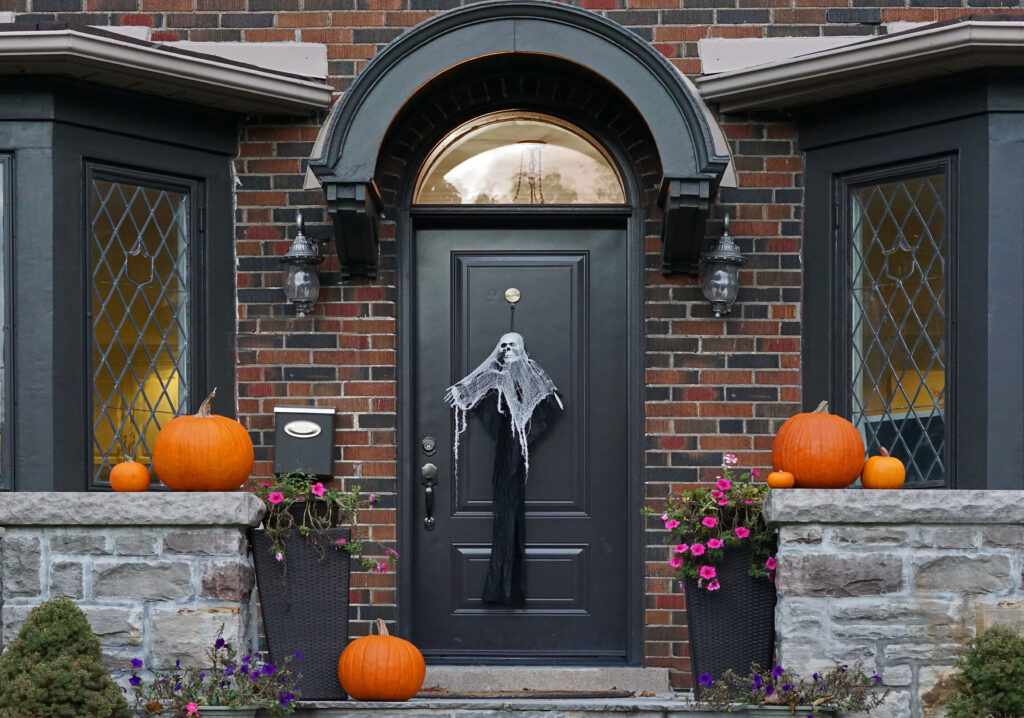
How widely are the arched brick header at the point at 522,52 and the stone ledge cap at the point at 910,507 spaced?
159 centimetres

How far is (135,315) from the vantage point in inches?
257

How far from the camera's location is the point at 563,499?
22.3 ft

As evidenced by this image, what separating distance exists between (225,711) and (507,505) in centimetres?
199

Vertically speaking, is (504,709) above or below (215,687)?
below

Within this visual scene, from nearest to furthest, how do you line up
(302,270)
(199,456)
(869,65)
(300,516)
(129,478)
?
(199,456) < (129,478) < (300,516) < (869,65) < (302,270)

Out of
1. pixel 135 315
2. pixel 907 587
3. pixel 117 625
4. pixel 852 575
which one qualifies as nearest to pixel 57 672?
pixel 117 625

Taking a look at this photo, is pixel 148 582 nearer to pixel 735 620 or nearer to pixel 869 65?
pixel 735 620

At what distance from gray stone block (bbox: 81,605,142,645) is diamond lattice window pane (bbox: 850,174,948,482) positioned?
3353mm

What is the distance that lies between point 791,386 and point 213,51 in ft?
10.5

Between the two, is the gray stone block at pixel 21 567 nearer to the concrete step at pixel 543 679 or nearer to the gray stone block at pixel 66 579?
the gray stone block at pixel 66 579

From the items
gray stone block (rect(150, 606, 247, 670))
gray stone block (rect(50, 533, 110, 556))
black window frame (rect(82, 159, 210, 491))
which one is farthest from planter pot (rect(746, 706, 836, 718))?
black window frame (rect(82, 159, 210, 491))

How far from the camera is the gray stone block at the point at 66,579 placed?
5.32m

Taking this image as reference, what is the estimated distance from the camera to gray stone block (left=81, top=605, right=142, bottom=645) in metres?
5.28

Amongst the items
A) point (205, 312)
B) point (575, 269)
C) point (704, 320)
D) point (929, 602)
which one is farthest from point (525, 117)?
point (929, 602)
